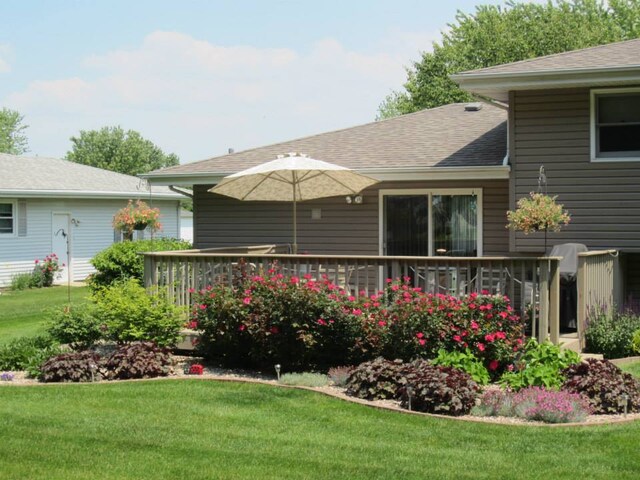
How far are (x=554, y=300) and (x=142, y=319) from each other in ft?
15.3

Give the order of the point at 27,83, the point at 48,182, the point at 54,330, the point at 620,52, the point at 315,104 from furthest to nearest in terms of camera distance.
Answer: the point at 27,83
the point at 315,104
the point at 48,182
the point at 620,52
the point at 54,330

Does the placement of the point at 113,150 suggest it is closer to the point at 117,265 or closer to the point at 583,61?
the point at 117,265

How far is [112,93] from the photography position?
5909 centimetres

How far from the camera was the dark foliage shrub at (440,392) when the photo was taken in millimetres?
7309

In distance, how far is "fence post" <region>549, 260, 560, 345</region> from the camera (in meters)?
9.14

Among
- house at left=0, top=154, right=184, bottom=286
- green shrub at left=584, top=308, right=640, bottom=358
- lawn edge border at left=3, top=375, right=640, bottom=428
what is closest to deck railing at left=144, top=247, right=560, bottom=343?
green shrub at left=584, top=308, right=640, bottom=358

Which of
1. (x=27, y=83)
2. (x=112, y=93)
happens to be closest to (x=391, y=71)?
(x=112, y=93)

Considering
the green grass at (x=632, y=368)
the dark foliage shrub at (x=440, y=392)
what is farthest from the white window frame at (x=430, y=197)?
the dark foliage shrub at (x=440, y=392)

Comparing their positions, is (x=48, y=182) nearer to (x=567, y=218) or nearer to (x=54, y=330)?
(x=54, y=330)

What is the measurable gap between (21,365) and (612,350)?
683 centimetres

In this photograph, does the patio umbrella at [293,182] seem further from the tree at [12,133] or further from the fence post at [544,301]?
the tree at [12,133]

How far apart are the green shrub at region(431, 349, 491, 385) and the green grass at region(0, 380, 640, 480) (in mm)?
1209

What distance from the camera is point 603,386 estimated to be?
7449 millimetres

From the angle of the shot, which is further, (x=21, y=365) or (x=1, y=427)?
(x=21, y=365)
